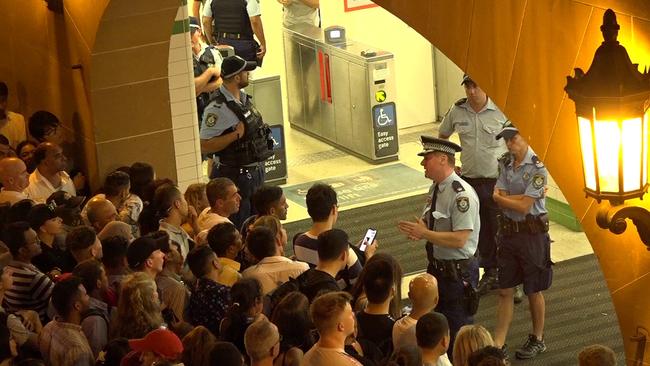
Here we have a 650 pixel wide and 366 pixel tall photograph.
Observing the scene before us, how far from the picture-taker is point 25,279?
7.23 m

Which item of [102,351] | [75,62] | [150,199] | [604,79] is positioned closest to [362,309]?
[102,351]

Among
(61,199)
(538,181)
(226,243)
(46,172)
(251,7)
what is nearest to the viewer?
(226,243)

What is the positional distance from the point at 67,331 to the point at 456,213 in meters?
3.02

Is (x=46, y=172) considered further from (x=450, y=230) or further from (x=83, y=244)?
(x=450, y=230)

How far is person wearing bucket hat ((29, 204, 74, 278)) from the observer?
25.4 feet

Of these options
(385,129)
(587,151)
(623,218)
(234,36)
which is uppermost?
(587,151)

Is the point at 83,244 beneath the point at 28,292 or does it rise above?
above

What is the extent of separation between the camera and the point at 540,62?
17.2ft

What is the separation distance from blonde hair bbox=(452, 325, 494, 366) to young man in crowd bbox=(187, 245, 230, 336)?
4.40ft

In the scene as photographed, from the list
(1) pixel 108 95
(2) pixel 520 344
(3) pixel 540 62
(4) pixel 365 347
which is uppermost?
(3) pixel 540 62

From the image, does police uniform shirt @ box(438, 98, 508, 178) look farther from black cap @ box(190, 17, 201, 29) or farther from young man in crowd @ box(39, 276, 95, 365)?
young man in crowd @ box(39, 276, 95, 365)

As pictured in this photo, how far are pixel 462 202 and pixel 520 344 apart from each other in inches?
58.3

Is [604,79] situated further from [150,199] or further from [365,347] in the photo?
[150,199]

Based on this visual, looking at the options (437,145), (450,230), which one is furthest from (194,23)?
(450,230)
